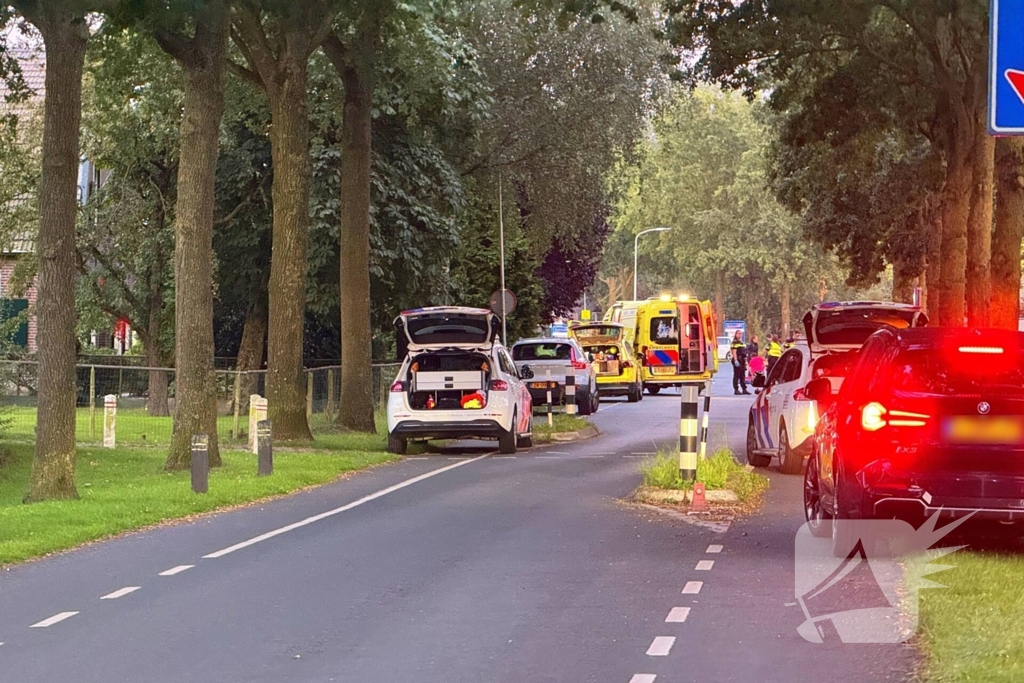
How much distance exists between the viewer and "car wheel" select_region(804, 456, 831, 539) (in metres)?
13.9

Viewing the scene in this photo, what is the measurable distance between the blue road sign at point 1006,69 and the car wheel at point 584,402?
27782 mm

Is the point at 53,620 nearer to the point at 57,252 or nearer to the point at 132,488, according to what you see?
the point at 57,252

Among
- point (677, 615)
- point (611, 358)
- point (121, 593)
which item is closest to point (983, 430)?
point (677, 615)

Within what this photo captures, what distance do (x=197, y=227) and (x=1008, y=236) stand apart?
14.6 metres

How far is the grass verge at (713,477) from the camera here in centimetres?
1759

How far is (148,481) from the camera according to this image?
2069 centimetres

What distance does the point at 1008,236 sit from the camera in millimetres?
28578

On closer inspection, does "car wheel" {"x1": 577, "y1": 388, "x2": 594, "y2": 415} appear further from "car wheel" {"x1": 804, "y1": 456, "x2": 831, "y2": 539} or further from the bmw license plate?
the bmw license plate

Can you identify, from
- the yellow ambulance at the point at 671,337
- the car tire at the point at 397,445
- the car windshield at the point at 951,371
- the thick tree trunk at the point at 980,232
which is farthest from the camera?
the yellow ambulance at the point at 671,337

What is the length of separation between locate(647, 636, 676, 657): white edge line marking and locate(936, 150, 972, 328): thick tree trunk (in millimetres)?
19409

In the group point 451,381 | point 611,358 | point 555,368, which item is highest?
point 611,358

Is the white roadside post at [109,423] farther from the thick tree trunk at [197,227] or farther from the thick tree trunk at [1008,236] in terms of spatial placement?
the thick tree trunk at [1008,236]

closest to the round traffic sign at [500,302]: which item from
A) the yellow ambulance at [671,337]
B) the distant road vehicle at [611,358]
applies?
the distant road vehicle at [611,358]

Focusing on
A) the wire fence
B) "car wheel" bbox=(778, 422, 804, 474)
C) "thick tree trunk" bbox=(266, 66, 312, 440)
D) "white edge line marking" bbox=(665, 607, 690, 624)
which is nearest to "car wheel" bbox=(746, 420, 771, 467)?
"car wheel" bbox=(778, 422, 804, 474)
